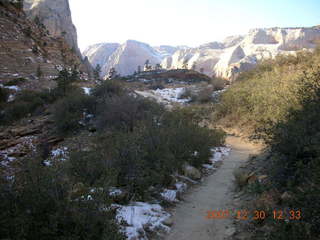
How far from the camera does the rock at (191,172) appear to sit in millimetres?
6385

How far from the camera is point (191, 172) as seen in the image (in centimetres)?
646

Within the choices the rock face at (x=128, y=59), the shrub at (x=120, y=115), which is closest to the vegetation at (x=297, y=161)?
the shrub at (x=120, y=115)

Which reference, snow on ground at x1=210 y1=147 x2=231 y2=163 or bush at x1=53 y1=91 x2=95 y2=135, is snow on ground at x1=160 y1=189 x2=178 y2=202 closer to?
snow on ground at x1=210 y1=147 x2=231 y2=163

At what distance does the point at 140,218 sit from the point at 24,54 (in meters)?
22.7

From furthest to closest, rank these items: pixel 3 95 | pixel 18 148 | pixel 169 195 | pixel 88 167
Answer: pixel 3 95
pixel 18 148
pixel 169 195
pixel 88 167

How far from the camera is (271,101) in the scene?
37.6 feet

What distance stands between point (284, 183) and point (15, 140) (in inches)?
378

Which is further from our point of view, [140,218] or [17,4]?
[17,4]

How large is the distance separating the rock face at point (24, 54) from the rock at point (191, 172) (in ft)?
46.6

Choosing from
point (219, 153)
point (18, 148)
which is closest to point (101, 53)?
point (18, 148)

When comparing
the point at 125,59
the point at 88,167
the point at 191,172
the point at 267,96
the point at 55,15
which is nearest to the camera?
the point at 88,167

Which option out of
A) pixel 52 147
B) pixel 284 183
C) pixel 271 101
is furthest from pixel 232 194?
pixel 271 101

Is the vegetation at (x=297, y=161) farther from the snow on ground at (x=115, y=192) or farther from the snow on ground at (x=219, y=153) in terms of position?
the snow on ground at (x=219, y=153)

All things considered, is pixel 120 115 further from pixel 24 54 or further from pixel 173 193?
pixel 24 54
